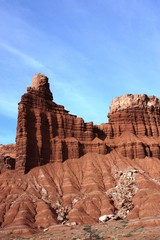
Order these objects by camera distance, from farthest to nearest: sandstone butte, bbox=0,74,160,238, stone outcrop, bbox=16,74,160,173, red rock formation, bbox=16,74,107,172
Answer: stone outcrop, bbox=16,74,160,173 → red rock formation, bbox=16,74,107,172 → sandstone butte, bbox=0,74,160,238

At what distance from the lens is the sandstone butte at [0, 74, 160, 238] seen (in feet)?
218

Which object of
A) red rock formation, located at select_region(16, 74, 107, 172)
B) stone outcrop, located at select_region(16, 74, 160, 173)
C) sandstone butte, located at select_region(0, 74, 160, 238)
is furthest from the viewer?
stone outcrop, located at select_region(16, 74, 160, 173)

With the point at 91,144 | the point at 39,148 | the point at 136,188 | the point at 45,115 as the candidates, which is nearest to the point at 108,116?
the point at 91,144

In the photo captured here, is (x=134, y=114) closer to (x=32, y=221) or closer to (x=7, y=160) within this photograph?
(x=7, y=160)

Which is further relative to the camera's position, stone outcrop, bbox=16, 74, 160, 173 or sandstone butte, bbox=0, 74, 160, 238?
stone outcrop, bbox=16, 74, 160, 173

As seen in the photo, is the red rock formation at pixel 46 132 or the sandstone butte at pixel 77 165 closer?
the sandstone butte at pixel 77 165

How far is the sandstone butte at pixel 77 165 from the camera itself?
66375 mm

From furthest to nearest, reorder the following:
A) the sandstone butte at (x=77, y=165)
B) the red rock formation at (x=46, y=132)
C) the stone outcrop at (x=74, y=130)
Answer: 1. the stone outcrop at (x=74, y=130)
2. the red rock formation at (x=46, y=132)
3. the sandstone butte at (x=77, y=165)

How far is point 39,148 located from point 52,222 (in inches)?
1146

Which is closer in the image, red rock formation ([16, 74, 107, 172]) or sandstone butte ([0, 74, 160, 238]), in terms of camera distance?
sandstone butte ([0, 74, 160, 238])

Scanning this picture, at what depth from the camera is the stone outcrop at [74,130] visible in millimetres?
88500

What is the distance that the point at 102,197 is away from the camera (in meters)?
73.2

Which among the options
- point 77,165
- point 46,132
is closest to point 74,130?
point 46,132

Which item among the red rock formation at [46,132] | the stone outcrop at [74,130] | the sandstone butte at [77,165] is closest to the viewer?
the sandstone butte at [77,165]
